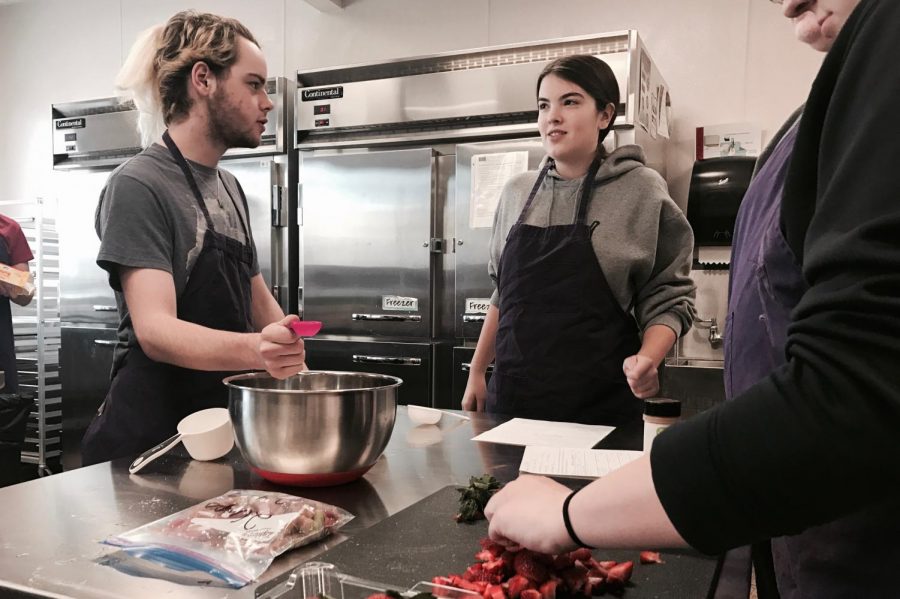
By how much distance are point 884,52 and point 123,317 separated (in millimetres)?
1519

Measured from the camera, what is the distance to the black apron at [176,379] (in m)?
1.45

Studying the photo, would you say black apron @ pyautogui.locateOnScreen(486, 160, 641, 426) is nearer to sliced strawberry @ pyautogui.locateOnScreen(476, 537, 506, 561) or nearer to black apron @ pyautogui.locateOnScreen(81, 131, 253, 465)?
black apron @ pyautogui.locateOnScreen(81, 131, 253, 465)

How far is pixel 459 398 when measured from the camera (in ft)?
10.4

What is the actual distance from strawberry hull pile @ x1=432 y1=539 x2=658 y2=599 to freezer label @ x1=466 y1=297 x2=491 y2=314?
236 cm

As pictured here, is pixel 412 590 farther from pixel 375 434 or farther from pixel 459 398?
pixel 459 398

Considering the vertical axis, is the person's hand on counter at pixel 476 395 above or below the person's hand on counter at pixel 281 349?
below

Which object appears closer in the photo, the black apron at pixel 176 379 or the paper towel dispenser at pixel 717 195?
the black apron at pixel 176 379

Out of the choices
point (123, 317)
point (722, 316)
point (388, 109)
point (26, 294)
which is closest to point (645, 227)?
point (123, 317)

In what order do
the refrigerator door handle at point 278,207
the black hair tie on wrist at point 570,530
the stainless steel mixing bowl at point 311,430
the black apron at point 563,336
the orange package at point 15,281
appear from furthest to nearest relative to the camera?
the refrigerator door handle at point 278,207 < the orange package at point 15,281 < the black apron at point 563,336 < the stainless steel mixing bowl at point 311,430 < the black hair tie on wrist at point 570,530

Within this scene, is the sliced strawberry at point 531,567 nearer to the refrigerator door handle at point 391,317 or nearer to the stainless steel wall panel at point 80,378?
the refrigerator door handle at point 391,317

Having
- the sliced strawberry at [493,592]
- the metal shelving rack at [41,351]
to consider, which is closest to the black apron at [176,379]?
the sliced strawberry at [493,592]

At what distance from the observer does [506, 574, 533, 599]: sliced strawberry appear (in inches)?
27.5

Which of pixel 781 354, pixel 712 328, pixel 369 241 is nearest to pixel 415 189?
pixel 369 241

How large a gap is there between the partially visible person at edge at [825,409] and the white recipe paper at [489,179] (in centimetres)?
244
